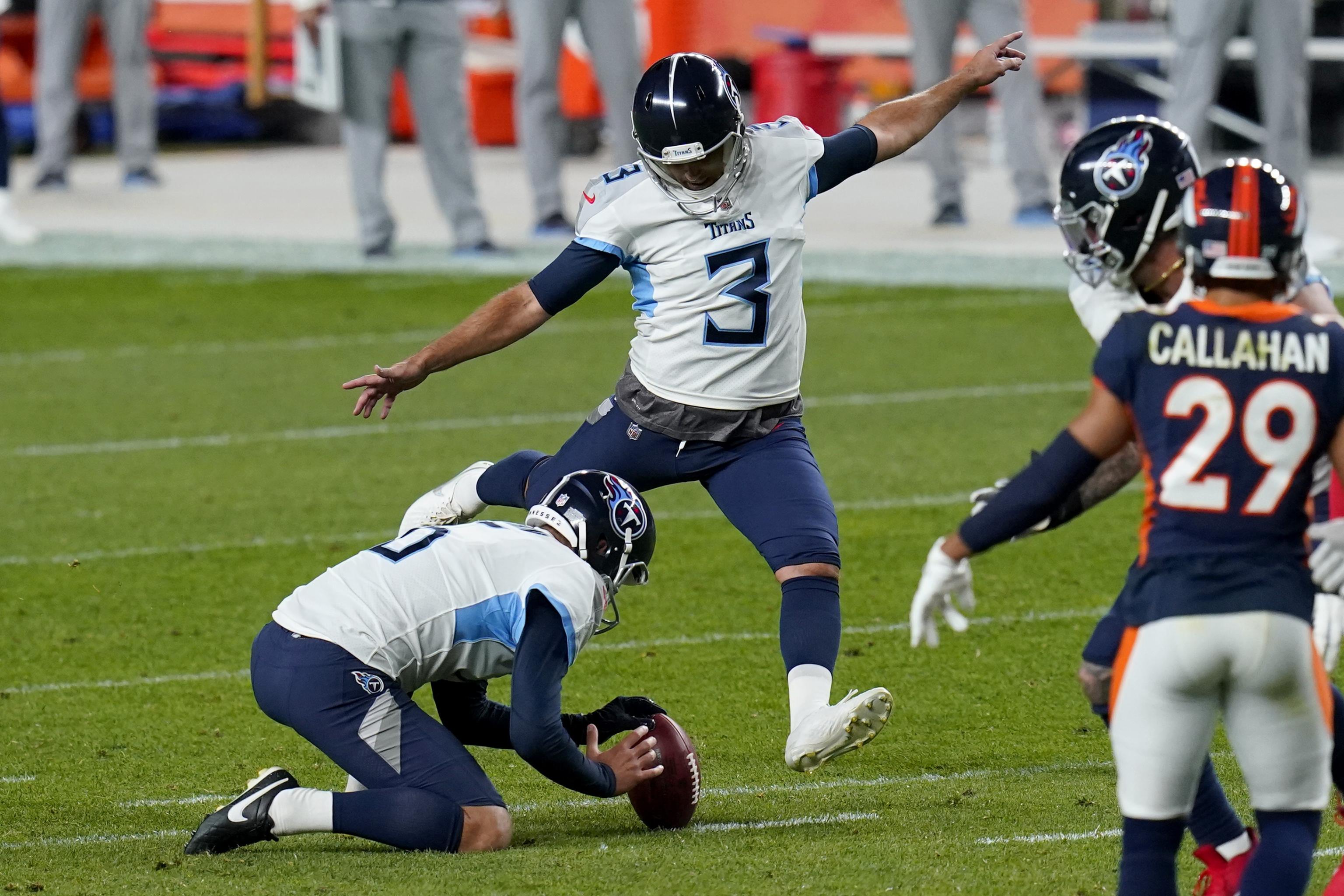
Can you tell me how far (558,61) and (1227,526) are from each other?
9901 mm

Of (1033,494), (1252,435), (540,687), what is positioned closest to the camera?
(1252,435)

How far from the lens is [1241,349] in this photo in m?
3.31

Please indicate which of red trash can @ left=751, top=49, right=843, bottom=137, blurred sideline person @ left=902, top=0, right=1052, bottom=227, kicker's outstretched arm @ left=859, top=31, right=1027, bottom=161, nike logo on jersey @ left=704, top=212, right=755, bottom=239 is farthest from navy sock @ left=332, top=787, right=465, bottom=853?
red trash can @ left=751, top=49, right=843, bottom=137

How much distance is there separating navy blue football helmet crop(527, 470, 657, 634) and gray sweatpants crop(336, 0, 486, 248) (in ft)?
26.1

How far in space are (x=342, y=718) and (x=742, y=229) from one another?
163 centimetres

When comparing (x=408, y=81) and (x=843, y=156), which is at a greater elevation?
(x=843, y=156)

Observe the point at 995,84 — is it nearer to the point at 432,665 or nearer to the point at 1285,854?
the point at 432,665

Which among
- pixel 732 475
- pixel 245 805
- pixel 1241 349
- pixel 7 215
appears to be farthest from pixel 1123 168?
pixel 7 215

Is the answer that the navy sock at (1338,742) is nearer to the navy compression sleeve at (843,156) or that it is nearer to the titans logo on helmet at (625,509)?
the titans logo on helmet at (625,509)

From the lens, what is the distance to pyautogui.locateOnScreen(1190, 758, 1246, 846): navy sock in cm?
388

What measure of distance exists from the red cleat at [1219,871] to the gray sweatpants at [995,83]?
341 inches

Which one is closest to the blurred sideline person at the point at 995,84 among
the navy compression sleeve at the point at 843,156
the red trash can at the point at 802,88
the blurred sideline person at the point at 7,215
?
the red trash can at the point at 802,88

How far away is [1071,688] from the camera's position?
18.7 feet

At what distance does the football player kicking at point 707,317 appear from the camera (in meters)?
5.04
